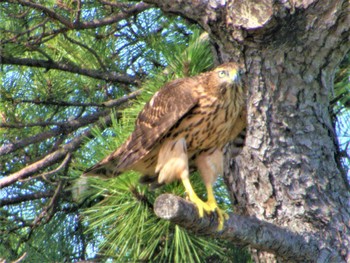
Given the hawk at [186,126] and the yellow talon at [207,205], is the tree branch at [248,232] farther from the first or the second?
the hawk at [186,126]

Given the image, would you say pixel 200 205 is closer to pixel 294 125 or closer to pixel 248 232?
pixel 248 232

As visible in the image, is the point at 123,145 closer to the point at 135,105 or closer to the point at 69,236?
the point at 135,105

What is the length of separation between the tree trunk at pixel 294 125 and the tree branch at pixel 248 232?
0.07m

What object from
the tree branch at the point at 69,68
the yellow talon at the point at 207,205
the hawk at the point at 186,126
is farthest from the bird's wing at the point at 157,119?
the tree branch at the point at 69,68

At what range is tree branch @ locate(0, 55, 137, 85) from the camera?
461 centimetres

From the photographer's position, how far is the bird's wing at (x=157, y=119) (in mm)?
3783

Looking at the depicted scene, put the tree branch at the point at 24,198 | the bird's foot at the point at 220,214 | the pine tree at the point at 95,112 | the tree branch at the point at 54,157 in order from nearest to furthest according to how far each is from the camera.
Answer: the bird's foot at the point at 220,214 → the pine tree at the point at 95,112 → the tree branch at the point at 54,157 → the tree branch at the point at 24,198

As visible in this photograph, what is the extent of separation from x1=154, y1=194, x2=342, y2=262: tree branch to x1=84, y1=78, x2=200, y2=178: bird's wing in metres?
0.54

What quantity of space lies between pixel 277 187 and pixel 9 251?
6.19 feet

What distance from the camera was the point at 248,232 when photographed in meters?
3.35

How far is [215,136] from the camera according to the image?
3.88 metres

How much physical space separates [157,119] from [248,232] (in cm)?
77

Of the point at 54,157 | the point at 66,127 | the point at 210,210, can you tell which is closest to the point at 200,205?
the point at 210,210

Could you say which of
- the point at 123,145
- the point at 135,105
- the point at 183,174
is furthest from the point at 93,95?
the point at 183,174
